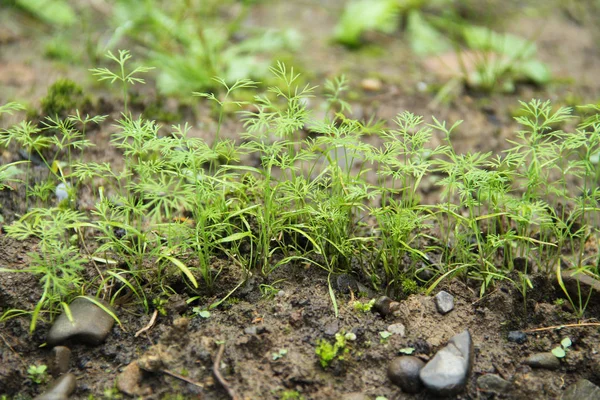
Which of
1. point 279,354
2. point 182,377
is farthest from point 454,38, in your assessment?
point 182,377

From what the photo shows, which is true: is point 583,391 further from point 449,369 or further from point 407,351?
point 407,351

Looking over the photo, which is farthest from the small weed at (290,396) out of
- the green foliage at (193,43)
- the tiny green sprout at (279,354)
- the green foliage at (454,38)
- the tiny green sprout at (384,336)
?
the green foliage at (454,38)

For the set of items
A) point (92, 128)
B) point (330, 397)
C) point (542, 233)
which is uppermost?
point (92, 128)

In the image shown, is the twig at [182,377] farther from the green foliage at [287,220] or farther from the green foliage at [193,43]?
the green foliage at [193,43]

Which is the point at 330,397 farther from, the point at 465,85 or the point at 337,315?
the point at 465,85

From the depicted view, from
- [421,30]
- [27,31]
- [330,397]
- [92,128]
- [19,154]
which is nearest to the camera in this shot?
[330,397]

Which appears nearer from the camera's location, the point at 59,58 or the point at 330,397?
the point at 330,397

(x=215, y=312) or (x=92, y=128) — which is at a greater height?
(x=92, y=128)

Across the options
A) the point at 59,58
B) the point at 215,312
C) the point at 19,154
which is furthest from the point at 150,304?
the point at 59,58
